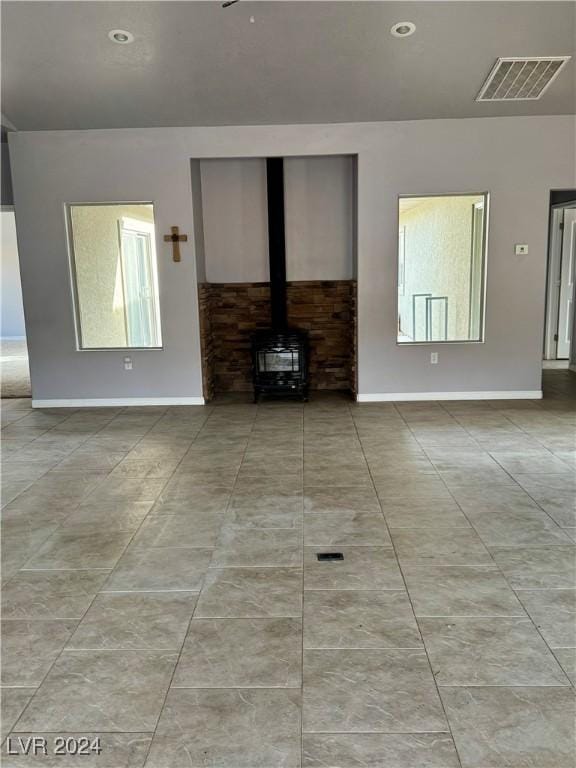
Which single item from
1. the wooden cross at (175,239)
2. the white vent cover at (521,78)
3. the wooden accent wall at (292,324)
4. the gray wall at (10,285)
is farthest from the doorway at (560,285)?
the gray wall at (10,285)

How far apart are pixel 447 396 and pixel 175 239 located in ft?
10.2

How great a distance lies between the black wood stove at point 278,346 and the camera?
602cm

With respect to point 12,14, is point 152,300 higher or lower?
lower

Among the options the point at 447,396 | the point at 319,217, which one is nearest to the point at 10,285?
the point at 319,217

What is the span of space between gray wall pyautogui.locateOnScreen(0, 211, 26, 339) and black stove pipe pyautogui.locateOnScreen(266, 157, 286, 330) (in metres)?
6.71

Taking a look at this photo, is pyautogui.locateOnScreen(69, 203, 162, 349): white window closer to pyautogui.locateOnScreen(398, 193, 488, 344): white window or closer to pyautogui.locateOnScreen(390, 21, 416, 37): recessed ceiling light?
pyautogui.locateOnScreen(398, 193, 488, 344): white window

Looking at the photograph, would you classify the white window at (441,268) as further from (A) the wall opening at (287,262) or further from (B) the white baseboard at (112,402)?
(B) the white baseboard at (112,402)

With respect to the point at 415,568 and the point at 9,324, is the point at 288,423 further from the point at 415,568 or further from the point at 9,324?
the point at 9,324

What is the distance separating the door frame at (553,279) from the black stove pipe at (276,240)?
11.9ft

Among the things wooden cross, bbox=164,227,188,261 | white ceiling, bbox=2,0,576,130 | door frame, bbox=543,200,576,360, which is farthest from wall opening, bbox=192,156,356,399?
door frame, bbox=543,200,576,360

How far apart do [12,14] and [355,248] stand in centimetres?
339

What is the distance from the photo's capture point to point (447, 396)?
237 inches

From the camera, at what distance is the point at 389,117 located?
549 cm

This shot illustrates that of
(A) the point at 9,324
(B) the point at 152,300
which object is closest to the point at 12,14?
(B) the point at 152,300
